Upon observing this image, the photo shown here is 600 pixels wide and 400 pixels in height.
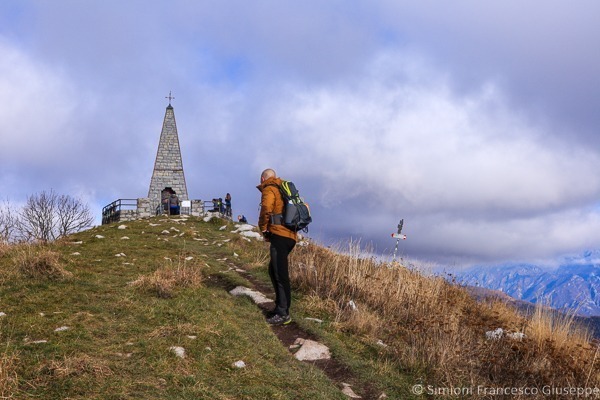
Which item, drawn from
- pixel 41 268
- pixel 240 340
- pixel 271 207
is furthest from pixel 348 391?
pixel 41 268

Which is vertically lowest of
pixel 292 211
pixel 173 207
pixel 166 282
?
pixel 166 282

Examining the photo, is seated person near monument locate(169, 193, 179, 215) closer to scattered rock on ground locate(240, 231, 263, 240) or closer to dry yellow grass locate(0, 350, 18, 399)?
scattered rock on ground locate(240, 231, 263, 240)

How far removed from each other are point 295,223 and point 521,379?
3785 millimetres

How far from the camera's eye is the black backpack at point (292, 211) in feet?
22.1

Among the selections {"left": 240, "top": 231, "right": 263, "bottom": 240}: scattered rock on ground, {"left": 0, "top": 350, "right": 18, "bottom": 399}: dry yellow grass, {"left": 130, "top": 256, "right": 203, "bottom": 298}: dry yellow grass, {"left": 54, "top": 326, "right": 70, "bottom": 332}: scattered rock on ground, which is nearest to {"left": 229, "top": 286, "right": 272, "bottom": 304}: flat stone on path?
{"left": 130, "top": 256, "right": 203, "bottom": 298}: dry yellow grass

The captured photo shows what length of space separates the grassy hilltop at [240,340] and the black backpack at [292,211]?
5.32 ft

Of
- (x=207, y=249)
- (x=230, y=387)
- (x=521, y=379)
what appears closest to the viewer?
(x=230, y=387)

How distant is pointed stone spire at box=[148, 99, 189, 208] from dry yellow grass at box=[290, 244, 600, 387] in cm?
3245

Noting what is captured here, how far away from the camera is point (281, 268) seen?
6.90m

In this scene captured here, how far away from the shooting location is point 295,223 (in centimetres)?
676

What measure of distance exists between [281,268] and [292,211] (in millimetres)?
988

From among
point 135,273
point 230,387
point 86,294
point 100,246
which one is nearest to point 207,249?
point 100,246

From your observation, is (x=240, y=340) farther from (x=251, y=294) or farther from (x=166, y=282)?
(x=251, y=294)

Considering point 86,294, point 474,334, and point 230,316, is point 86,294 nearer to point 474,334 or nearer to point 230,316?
point 230,316
